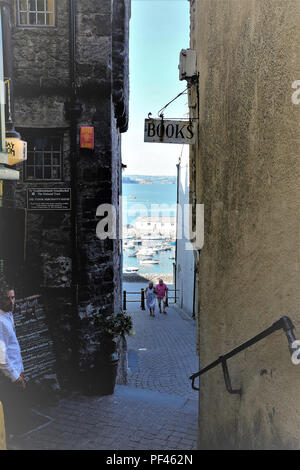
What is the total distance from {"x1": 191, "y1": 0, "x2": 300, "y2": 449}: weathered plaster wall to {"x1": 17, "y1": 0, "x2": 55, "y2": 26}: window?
101 inches

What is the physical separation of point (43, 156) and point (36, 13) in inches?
81.2

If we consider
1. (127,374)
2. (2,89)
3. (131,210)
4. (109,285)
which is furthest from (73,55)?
(131,210)

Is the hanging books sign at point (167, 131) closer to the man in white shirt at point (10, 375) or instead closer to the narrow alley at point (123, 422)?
the man in white shirt at point (10, 375)

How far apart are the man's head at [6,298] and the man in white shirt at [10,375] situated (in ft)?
0.24

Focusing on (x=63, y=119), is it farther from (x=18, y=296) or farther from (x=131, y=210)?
(x=131, y=210)

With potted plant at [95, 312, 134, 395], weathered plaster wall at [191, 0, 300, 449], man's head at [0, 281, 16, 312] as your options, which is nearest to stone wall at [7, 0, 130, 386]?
potted plant at [95, 312, 134, 395]

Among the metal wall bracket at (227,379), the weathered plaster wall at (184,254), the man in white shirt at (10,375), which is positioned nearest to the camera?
the metal wall bracket at (227,379)

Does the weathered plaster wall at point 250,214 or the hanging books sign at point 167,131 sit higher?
the hanging books sign at point 167,131

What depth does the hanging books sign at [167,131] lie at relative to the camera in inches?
237

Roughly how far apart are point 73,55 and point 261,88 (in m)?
4.15

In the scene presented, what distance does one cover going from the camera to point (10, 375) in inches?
221

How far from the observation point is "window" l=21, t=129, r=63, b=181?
7.02 meters
